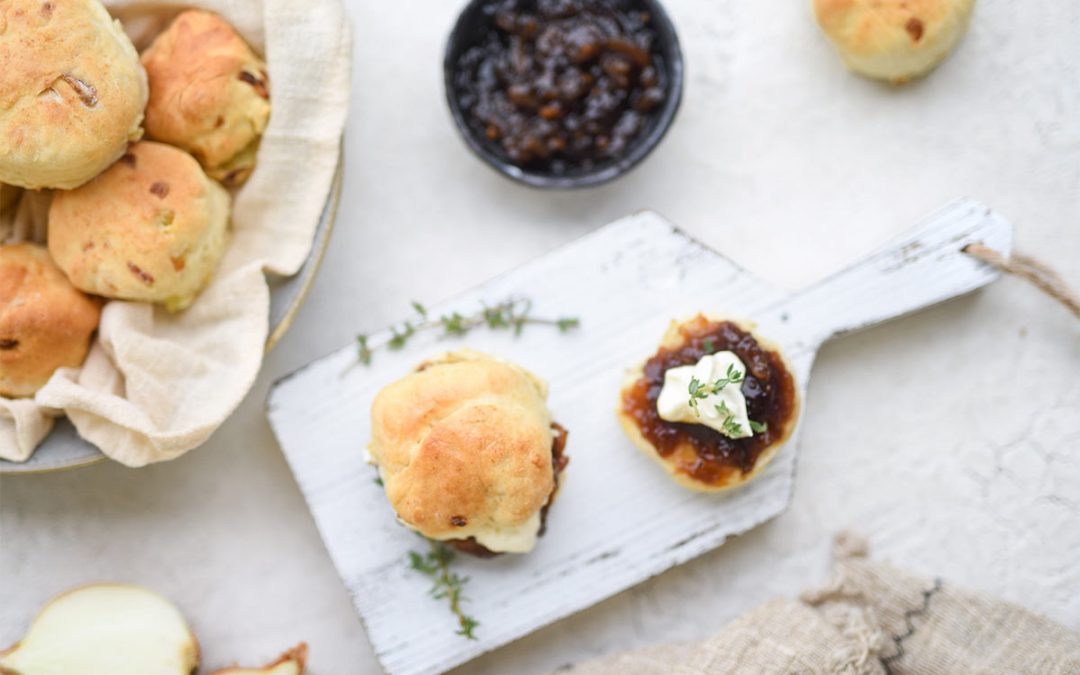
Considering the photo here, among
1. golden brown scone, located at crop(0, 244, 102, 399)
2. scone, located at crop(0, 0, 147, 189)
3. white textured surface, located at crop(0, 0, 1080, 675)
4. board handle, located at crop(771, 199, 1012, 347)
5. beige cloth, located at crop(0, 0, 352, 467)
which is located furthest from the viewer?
white textured surface, located at crop(0, 0, 1080, 675)

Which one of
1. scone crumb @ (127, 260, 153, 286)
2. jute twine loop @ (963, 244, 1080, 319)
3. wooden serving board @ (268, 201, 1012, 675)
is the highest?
jute twine loop @ (963, 244, 1080, 319)

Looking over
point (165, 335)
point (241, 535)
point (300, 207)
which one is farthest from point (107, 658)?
point (300, 207)

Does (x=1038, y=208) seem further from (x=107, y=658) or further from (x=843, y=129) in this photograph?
(x=107, y=658)

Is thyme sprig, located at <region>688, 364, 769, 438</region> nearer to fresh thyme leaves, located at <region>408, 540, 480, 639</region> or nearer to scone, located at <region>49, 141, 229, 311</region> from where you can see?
fresh thyme leaves, located at <region>408, 540, 480, 639</region>

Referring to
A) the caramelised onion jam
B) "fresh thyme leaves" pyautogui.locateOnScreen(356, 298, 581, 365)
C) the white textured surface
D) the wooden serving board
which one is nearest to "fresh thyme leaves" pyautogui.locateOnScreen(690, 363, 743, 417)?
the wooden serving board

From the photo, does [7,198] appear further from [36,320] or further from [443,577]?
[443,577]

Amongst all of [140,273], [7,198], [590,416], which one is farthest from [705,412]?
[7,198]
